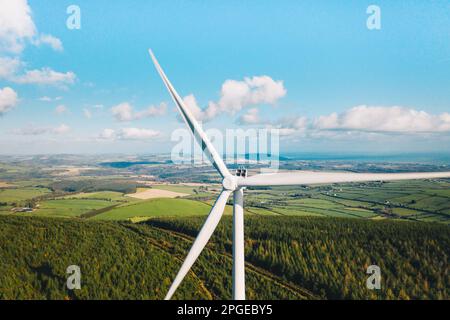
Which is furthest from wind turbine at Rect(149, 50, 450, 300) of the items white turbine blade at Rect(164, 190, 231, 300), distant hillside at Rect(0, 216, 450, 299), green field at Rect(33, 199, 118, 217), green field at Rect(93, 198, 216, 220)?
green field at Rect(33, 199, 118, 217)

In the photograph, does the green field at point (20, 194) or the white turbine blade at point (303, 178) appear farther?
the green field at point (20, 194)

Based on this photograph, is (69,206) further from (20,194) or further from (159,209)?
(20,194)

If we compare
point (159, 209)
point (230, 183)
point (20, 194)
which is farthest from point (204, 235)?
point (20, 194)

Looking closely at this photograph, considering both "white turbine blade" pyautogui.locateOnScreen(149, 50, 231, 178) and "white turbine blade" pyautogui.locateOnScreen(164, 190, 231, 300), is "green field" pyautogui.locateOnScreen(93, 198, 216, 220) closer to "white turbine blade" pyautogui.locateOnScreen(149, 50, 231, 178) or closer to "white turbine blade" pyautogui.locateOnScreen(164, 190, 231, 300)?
"white turbine blade" pyautogui.locateOnScreen(149, 50, 231, 178)

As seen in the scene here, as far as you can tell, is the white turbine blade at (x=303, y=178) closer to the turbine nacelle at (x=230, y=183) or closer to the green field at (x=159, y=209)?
the turbine nacelle at (x=230, y=183)

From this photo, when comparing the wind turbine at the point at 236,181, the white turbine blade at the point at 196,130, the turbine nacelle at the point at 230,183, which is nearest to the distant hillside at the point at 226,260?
the wind turbine at the point at 236,181
